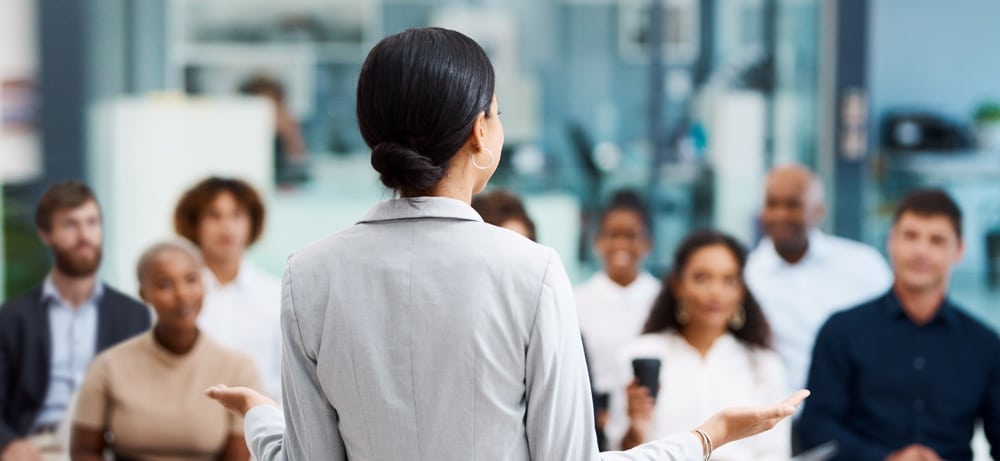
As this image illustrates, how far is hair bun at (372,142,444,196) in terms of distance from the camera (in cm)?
133

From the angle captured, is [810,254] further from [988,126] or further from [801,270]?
[988,126]

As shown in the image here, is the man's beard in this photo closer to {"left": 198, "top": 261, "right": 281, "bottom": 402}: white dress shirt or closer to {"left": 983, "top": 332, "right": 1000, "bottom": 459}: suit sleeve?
{"left": 198, "top": 261, "right": 281, "bottom": 402}: white dress shirt

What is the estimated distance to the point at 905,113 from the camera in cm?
957

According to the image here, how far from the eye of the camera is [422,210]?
4.43 feet

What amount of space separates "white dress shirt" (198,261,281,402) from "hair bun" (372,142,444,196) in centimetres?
227

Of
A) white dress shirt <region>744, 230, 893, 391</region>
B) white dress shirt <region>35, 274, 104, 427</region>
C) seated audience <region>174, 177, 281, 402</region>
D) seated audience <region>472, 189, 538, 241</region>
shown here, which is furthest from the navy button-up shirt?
white dress shirt <region>35, 274, 104, 427</region>

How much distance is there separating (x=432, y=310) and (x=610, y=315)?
247cm

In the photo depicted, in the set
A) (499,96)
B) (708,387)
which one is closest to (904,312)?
(708,387)

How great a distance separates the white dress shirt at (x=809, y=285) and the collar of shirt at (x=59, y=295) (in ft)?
6.43

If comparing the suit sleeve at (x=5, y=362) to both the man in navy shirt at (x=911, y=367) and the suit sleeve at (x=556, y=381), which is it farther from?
the suit sleeve at (x=556, y=381)

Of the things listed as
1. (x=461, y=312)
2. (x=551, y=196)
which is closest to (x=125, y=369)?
(x=461, y=312)

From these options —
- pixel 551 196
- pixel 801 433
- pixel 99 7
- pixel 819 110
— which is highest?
pixel 99 7

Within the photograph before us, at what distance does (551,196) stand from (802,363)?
1.75 metres

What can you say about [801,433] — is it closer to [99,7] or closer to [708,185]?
[708,185]
